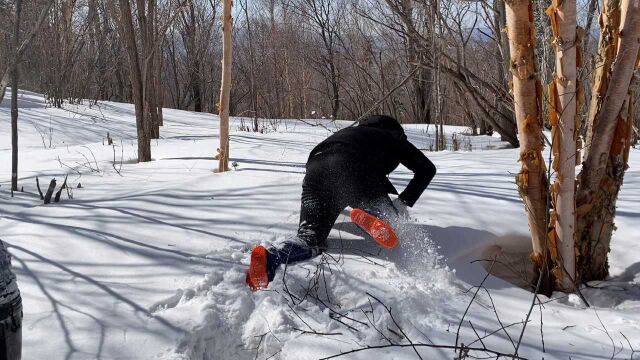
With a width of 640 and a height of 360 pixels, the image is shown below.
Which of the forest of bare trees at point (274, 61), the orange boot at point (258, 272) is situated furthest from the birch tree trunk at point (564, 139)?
the forest of bare trees at point (274, 61)

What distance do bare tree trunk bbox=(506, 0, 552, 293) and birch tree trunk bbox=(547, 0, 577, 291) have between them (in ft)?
0.19

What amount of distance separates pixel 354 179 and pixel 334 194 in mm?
140

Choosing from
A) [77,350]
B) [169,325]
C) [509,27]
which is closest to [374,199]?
[509,27]

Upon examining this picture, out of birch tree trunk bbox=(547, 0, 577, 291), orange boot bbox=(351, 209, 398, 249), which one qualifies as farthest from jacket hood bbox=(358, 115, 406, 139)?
birch tree trunk bbox=(547, 0, 577, 291)

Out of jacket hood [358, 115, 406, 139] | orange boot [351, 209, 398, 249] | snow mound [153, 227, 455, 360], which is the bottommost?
snow mound [153, 227, 455, 360]

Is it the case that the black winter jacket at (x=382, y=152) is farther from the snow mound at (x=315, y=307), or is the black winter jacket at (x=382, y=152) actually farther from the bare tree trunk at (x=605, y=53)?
the bare tree trunk at (x=605, y=53)

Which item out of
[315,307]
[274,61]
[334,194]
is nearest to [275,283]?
[315,307]

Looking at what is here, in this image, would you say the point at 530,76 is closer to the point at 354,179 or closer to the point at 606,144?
the point at 606,144

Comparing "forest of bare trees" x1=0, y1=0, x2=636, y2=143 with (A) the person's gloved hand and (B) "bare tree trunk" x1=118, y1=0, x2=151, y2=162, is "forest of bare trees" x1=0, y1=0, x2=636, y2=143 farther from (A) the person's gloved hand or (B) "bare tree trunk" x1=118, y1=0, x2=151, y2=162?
(A) the person's gloved hand

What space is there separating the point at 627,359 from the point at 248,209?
7.23 feet

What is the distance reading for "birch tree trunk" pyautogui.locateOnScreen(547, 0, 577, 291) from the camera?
218 centimetres

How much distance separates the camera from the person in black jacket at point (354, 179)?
8.81 feet

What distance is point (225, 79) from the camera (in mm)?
4984

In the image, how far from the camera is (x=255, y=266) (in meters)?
2.22
